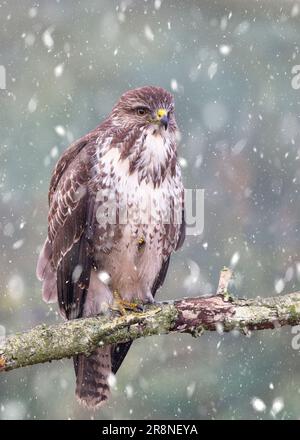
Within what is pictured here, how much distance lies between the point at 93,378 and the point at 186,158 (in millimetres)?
3989

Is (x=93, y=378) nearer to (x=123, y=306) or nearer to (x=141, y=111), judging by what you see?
(x=123, y=306)

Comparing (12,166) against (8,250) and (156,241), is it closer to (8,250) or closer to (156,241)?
(8,250)

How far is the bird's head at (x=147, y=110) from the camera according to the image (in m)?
5.19

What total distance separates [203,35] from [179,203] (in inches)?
233

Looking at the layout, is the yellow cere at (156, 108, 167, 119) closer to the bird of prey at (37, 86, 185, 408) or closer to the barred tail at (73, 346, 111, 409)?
the bird of prey at (37, 86, 185, 408)

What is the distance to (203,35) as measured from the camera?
11.0 m

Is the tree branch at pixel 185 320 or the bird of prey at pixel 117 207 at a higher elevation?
the bird of prey at pixel 117 207

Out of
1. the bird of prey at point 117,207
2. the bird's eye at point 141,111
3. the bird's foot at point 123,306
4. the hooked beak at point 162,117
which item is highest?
the bird's eye at point 141,111

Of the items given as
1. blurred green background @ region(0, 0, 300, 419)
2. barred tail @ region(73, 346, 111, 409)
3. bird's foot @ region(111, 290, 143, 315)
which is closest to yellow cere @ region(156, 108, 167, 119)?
bird's foot @ region(111, 290, 143, 315)

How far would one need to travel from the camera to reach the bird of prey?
5.17m

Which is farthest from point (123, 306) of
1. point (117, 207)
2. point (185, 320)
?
point (185, 320)

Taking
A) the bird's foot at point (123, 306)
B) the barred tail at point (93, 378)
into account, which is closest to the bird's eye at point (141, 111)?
the bird's foot at point (123, 306)

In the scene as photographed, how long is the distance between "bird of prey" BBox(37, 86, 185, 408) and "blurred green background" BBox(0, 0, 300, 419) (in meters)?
2.36

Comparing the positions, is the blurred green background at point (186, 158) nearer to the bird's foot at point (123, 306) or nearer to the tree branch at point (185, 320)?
the bird's foot at point (123, 306)
